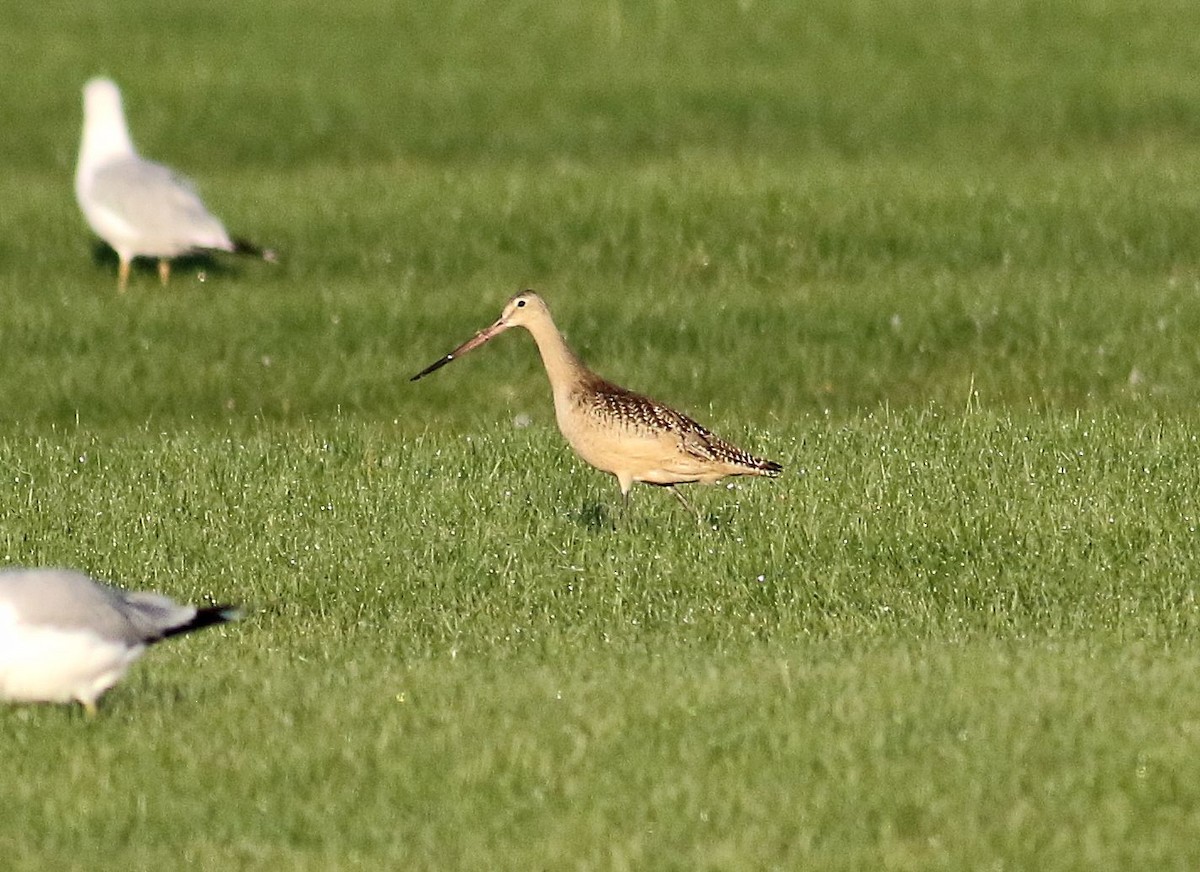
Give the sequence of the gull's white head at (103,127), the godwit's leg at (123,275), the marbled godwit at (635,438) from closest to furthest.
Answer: the marbled godwit at (635,438) → the godwit's leg at (123,275) → the gull's white head at (103,127)

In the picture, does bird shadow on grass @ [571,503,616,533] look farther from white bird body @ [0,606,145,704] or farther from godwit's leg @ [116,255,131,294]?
godwit's leg @ [116,255,131,294]

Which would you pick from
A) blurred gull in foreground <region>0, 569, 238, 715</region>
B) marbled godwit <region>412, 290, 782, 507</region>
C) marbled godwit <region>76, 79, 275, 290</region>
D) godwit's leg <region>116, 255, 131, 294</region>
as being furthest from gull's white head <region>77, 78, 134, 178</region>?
blurred gull in foreground <region>0, 569, 238, 715</region>

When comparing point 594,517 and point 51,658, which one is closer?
point 51,658

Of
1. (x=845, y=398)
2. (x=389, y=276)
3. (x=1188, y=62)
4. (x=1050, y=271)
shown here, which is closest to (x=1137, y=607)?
(x=845, y=398)

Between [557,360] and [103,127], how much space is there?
11361 millimetres

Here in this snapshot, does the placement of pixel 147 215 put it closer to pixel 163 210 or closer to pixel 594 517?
pixel 163 210

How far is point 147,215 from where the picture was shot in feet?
69.6

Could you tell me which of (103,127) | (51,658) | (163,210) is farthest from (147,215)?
(51,658)

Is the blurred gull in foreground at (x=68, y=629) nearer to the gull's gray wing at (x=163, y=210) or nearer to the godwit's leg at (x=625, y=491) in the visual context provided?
the godwit's leg at (x=625, y=491)

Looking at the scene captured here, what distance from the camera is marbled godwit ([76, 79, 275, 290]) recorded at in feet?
69.4

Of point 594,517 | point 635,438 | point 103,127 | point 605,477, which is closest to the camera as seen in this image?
point 635,438

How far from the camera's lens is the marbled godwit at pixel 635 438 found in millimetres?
12031

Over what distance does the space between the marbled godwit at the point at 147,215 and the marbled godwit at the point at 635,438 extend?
9440 mm

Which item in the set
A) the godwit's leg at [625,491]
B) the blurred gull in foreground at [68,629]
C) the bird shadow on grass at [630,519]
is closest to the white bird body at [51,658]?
the blurred gull in foreground at [68,629]
